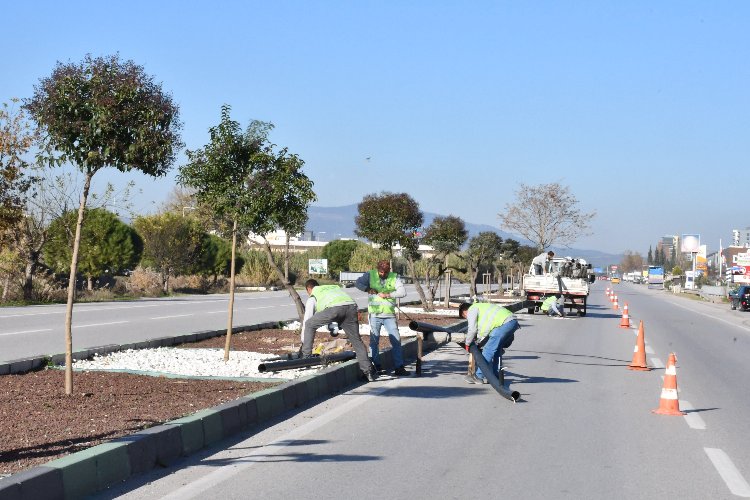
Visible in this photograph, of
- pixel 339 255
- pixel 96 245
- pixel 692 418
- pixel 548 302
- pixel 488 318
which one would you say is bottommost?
pixel 692 418

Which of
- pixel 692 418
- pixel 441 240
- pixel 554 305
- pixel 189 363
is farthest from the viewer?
pixel 441 240

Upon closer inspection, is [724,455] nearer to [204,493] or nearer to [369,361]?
[204,493]

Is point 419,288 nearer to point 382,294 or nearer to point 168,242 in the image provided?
point 382,294

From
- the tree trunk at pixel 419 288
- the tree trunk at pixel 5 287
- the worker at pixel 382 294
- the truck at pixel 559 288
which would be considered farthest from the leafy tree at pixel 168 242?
the worker at pixel 382 294

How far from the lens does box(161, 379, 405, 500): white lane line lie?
6832mm

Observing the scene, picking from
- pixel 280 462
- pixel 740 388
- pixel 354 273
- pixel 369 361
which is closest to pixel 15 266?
pixel 369 361

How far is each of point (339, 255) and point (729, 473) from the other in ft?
286

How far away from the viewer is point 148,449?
7.52m

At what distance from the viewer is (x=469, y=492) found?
7.04 meters

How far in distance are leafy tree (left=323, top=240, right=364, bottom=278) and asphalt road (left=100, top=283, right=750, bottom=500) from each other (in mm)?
78666

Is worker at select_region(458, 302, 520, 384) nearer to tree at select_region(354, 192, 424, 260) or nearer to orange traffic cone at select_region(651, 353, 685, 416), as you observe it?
orange traffic cone at select_region(651, 353, 685, 416)

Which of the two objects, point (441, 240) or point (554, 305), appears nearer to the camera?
point (554, 305)

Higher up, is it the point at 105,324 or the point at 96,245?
the point at 96,245

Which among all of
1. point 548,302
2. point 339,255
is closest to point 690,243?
point 339,255
